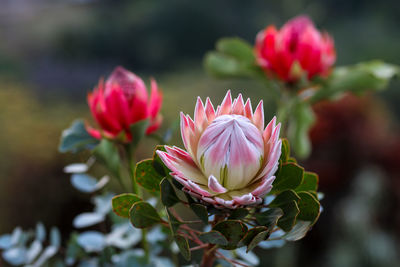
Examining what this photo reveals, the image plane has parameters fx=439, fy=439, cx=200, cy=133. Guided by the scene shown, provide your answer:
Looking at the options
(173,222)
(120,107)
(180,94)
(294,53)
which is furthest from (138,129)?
(180,94)

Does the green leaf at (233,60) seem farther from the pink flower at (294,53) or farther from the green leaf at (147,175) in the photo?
the green leaf at (147,175)

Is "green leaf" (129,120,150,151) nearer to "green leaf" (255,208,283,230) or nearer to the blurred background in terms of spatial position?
"green leaf" (255,208,283,230)

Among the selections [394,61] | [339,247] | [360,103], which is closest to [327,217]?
[339,247]

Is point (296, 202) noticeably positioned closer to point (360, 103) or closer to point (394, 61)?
point (360, 103)

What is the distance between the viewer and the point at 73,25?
434 centimetres

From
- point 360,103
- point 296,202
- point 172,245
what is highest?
point 296,202

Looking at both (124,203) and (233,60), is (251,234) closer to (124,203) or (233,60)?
(124,203)

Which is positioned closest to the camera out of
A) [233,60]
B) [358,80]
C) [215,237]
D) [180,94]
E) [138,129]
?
[215,237]

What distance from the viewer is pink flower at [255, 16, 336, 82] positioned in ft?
2.10

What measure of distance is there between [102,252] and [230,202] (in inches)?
9.2

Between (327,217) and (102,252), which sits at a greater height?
(102,252)

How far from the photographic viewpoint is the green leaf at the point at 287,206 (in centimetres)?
30

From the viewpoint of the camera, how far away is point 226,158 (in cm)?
30

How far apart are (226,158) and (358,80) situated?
1.35ft
